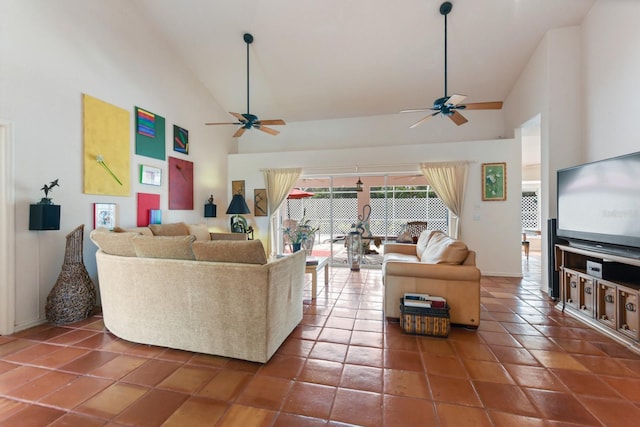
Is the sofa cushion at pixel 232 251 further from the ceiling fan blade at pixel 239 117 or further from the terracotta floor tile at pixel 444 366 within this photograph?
the ceiling fan blade at pixel 239 117

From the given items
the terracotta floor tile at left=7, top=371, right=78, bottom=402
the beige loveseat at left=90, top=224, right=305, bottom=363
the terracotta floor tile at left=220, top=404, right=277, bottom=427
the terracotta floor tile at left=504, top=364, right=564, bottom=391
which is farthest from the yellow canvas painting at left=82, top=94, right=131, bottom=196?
the terracotta floor tile at left=504, top=364, right=564, bottom=391

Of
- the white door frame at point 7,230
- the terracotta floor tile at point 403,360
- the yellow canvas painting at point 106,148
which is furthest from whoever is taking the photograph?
the yellow canvas painting at point 106,148

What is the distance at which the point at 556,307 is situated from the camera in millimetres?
3436

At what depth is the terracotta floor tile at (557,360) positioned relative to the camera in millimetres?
2154

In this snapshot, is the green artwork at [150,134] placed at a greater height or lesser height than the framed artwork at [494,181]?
greater

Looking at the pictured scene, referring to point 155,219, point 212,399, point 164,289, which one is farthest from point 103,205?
point 212,399

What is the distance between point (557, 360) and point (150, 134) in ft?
18.7

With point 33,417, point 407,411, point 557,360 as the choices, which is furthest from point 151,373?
point 557,360

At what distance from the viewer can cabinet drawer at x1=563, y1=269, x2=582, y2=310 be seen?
309cm

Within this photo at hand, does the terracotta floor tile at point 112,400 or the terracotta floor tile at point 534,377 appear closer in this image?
the terracotta floor tile at point 112,400

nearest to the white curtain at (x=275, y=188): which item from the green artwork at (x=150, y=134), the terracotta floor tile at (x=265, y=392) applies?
the green artwork at (x=150, y=134)

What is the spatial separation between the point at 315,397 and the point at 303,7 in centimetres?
468

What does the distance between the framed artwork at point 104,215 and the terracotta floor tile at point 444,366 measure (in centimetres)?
411

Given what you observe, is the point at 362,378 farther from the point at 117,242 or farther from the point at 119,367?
the point at 117,242
